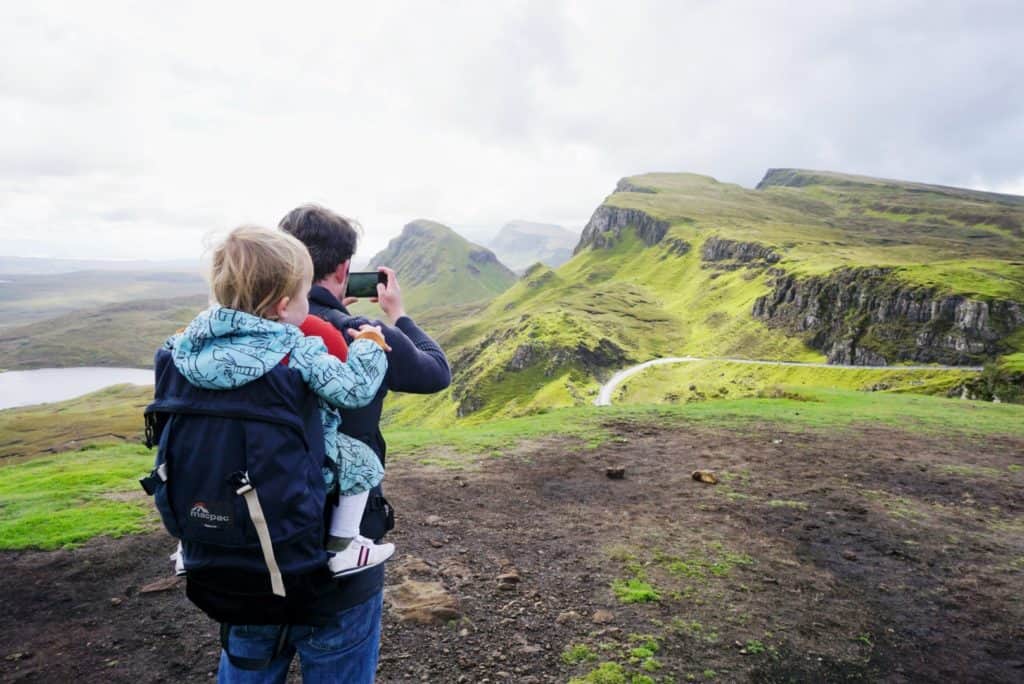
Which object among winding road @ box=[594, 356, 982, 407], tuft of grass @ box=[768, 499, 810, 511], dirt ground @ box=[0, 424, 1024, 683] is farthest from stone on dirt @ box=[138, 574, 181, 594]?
winding road @ box=[594, 356, 982, 407]

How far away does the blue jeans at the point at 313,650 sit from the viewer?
131 inches

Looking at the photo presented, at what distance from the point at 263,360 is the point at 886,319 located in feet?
374

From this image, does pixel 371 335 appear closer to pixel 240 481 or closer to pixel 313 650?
pixel 240 481

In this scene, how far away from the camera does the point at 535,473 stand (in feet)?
48.4

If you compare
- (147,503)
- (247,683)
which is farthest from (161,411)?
(147,503)

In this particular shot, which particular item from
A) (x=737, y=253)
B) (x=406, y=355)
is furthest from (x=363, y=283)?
(x=737, y=253)

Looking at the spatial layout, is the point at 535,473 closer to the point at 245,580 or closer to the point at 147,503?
the point at 147,503

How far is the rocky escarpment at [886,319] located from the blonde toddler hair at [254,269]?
10698 cm

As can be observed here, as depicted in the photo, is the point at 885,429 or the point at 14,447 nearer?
the point at 885,429

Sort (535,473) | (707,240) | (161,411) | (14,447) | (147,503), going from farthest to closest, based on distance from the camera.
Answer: (707,240)
(14,447)
(535,473)
(147,503)
(161,411)

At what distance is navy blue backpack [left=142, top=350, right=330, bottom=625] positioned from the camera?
2.88m

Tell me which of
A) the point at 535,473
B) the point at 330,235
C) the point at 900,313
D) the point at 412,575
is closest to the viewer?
the point at 330,235

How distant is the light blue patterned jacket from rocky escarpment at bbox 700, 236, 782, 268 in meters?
148

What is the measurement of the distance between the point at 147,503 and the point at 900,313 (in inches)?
4423
